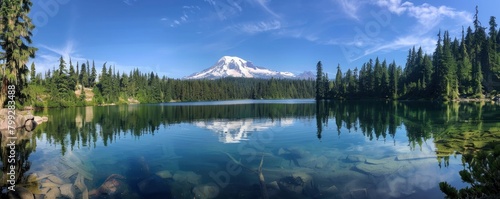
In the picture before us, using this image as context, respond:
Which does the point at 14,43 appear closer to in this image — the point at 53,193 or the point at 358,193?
the point at 53,193

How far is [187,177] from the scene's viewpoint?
1658cm

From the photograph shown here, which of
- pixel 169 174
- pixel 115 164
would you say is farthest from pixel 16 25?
pixel 169 174

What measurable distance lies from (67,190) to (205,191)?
641 centimetres

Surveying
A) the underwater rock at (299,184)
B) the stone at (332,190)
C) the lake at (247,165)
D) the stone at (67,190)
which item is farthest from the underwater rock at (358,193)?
the stone at (67,190)

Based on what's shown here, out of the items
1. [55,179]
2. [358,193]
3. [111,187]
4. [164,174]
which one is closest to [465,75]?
[358,193]

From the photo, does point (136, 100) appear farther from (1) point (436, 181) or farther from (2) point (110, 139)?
(1) point (436, 181)

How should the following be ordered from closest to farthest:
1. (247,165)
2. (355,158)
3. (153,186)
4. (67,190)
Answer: (67,190), (153,186), (247,165), (355,158)

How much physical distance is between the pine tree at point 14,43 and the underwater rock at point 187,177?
34.9 m

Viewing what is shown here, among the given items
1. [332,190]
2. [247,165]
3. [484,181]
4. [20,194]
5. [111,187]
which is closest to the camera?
[484,181]

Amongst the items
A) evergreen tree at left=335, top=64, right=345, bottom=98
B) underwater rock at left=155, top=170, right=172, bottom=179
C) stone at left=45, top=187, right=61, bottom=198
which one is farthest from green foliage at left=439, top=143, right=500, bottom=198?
evergreen tree at left=335, top=64, right=345, bottom=98

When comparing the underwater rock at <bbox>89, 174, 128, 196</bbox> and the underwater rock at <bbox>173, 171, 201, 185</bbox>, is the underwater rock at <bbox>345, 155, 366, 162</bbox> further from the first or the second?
the underwater rock at <bbox>89, 174, 128, 196</bbox>

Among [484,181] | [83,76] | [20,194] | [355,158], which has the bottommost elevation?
[355,158]

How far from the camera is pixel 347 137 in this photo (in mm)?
31016

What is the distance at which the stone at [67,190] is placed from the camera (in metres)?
13.6
